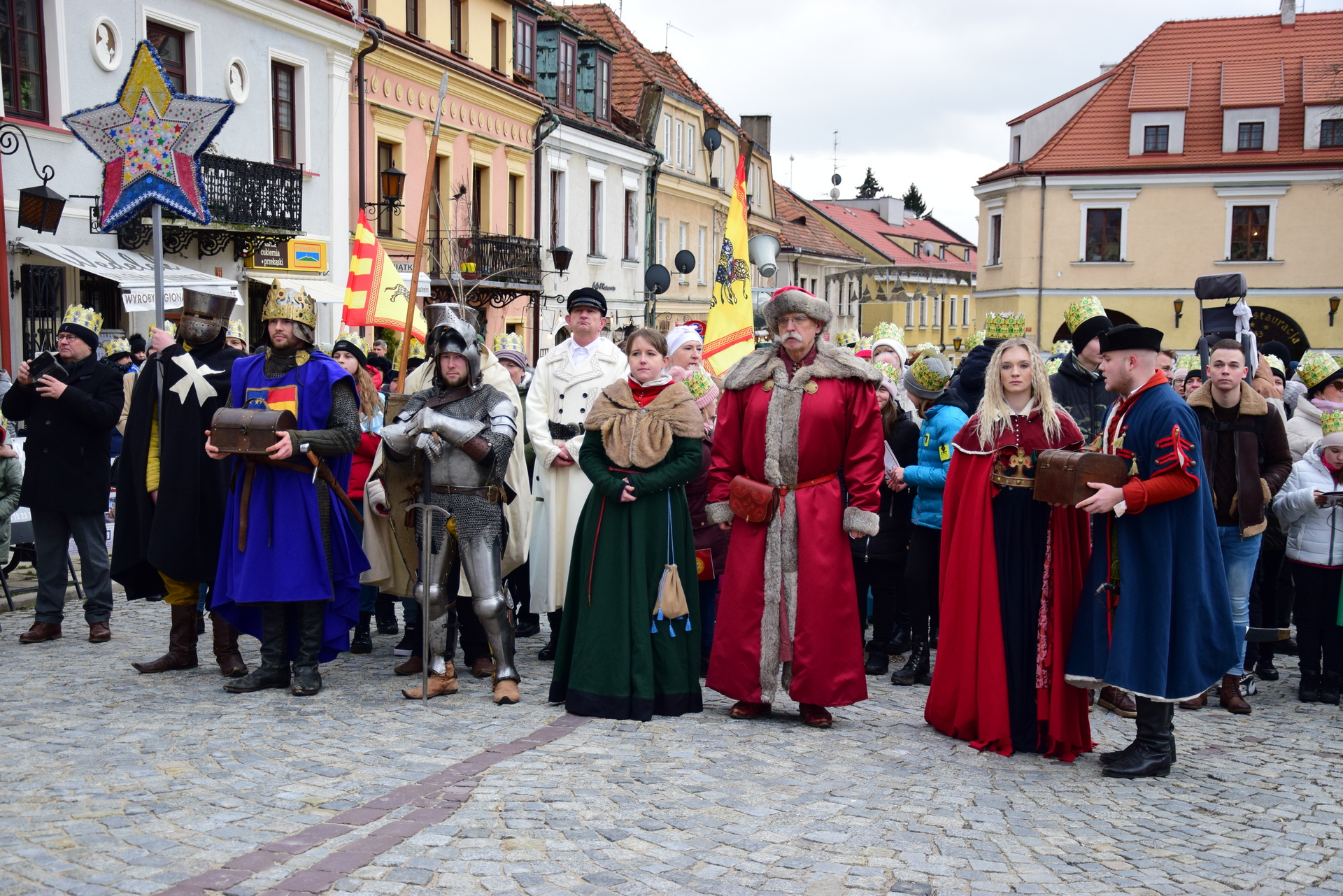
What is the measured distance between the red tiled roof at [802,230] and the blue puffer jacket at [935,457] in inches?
1698

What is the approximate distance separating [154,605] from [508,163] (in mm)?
20238

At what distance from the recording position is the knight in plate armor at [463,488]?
6.53 metres

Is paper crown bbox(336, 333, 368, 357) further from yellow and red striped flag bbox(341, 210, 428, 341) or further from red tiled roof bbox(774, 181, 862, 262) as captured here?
red tiled roof bbox(774, 181, 862, 262)

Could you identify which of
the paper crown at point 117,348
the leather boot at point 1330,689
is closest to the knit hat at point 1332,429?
the leather boot at point 1330,689

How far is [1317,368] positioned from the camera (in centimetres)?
866

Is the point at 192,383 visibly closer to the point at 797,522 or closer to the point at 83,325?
the point at 83,325

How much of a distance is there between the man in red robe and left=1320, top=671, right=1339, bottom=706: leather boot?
3.10 metres

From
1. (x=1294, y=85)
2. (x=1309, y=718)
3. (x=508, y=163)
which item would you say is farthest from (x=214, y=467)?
(x=1294, y=85)

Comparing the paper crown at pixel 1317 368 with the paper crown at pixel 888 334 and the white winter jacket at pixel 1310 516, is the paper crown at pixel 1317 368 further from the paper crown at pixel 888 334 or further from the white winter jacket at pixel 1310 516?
the paper crown at pixel 888 334

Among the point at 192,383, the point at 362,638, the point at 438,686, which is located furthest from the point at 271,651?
the point at 192,383

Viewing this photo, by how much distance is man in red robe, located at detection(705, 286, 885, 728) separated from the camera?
6.12m

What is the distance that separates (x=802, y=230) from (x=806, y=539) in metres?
49.6

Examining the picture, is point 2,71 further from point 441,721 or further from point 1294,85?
point 1294,85

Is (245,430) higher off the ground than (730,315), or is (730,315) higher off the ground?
(730,315)
